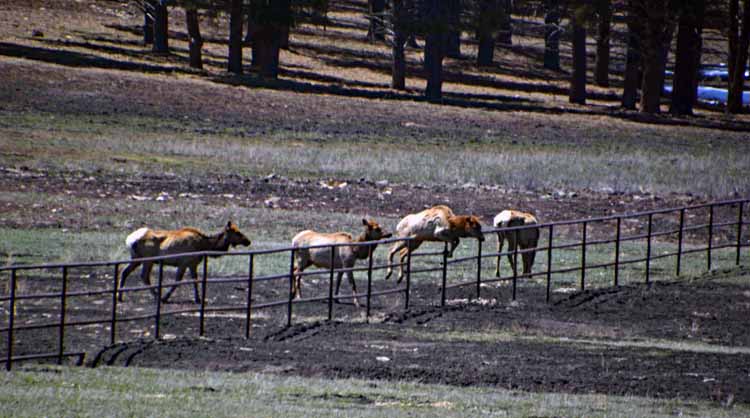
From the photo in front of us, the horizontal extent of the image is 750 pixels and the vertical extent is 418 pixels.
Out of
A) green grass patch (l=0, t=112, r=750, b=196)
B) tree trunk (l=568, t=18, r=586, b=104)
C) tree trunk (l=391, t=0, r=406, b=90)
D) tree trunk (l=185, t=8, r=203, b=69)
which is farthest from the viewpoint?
tree trunk (l=568, t=18, r=586, b=104)

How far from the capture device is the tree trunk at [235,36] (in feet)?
187

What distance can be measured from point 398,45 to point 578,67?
9.05 metres

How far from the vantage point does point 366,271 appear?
2378 cm

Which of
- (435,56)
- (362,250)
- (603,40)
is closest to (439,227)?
(362,250)

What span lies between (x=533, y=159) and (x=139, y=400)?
32.9m

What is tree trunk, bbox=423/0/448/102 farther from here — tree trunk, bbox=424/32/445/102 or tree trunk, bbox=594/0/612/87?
tree trunk, bbox=594/0/612/87

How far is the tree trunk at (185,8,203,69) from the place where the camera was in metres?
57.9

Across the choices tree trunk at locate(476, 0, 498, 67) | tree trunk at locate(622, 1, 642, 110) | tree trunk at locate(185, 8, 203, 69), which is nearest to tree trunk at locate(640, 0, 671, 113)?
tree trunk at locate(622, 1, 642, 110)

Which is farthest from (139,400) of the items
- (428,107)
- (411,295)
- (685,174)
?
(428,107)

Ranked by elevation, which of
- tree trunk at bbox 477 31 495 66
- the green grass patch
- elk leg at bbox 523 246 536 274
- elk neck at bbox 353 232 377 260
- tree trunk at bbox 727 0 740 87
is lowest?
the green grass patch

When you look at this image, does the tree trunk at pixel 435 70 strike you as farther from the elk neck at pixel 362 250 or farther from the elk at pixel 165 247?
the elk at pixel 165 247

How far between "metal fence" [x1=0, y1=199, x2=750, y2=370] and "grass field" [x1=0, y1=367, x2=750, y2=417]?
1283 millimetres

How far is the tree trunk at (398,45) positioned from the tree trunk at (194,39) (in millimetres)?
8986

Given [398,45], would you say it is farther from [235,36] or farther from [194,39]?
[194,39]
